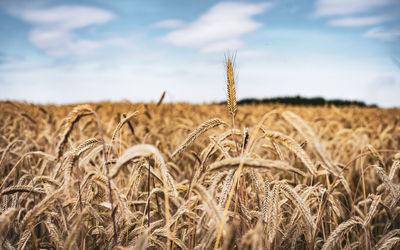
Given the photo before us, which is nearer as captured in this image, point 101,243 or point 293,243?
point 293,243

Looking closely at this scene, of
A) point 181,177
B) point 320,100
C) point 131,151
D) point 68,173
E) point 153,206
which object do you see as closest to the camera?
point 131,151

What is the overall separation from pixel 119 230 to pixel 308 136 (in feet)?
4.05

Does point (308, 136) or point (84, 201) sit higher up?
point (308, 136)

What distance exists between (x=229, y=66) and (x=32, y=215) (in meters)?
1.06

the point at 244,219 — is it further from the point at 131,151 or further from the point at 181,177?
the point at 181,177

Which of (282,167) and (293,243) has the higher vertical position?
(282,167)

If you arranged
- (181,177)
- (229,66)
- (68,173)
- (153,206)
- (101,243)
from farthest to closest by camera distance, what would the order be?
(181,177), (153,206), (101,243), (229,66), (68,173)

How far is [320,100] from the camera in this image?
40.9 metres

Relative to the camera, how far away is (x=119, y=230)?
61.7 inches

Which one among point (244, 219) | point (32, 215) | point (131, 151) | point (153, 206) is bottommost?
point (153, 206)

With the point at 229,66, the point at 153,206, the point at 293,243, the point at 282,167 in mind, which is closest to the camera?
the point at 282,167

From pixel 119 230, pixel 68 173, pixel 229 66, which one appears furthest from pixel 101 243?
pixel 229 66

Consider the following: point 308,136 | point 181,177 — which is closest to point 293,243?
point 308,136

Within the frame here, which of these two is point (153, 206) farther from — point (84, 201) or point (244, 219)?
point (244, 219)
